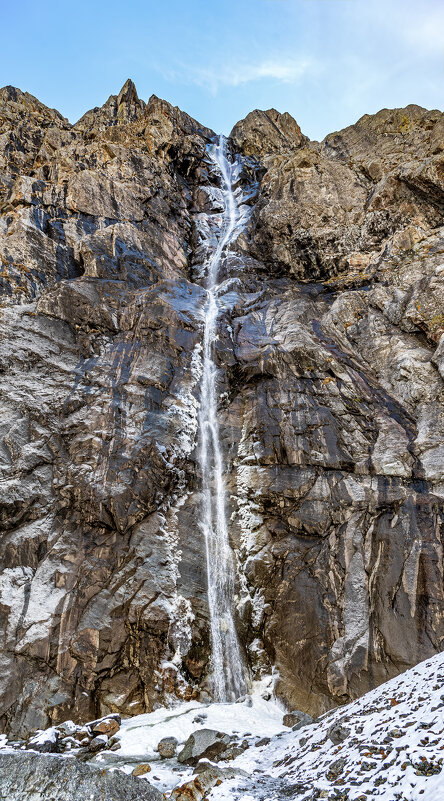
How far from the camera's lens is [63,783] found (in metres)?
8.38

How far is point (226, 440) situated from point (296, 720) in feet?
36.8

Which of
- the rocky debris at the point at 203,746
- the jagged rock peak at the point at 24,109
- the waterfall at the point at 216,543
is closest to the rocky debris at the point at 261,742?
the rocky debris at the point at 203,746

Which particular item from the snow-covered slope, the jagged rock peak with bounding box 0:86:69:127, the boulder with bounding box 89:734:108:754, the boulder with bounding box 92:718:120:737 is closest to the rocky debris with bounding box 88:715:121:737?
the boulder with bounding box 92:718:120:737

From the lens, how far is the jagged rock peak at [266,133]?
52.8m

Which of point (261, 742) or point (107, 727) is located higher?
point (107, 727)

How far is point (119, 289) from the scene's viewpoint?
26.3 meters

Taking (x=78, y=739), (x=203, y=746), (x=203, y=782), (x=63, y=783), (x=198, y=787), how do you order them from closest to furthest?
1. (x=63, y=783)
2. (x=198, y=787)
3. (x=203, y=782)
4. (x=203, y=746)
5. (x=78, y=739)

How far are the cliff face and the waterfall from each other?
0.44m

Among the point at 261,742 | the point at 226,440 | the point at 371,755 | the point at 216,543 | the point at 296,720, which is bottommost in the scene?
the point at 296,720

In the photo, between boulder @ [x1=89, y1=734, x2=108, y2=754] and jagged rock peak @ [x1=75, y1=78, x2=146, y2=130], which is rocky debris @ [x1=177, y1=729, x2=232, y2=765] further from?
jagged rock peak @ [x1=75, y1=78, x2=146, y2=130]

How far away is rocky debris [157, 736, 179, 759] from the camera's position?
454 inches

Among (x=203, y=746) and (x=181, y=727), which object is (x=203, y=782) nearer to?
(x=203, y=746)

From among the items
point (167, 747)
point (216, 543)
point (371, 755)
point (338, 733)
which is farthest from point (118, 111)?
point (371, 755)

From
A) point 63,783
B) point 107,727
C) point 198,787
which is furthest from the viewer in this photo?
point 107,727
